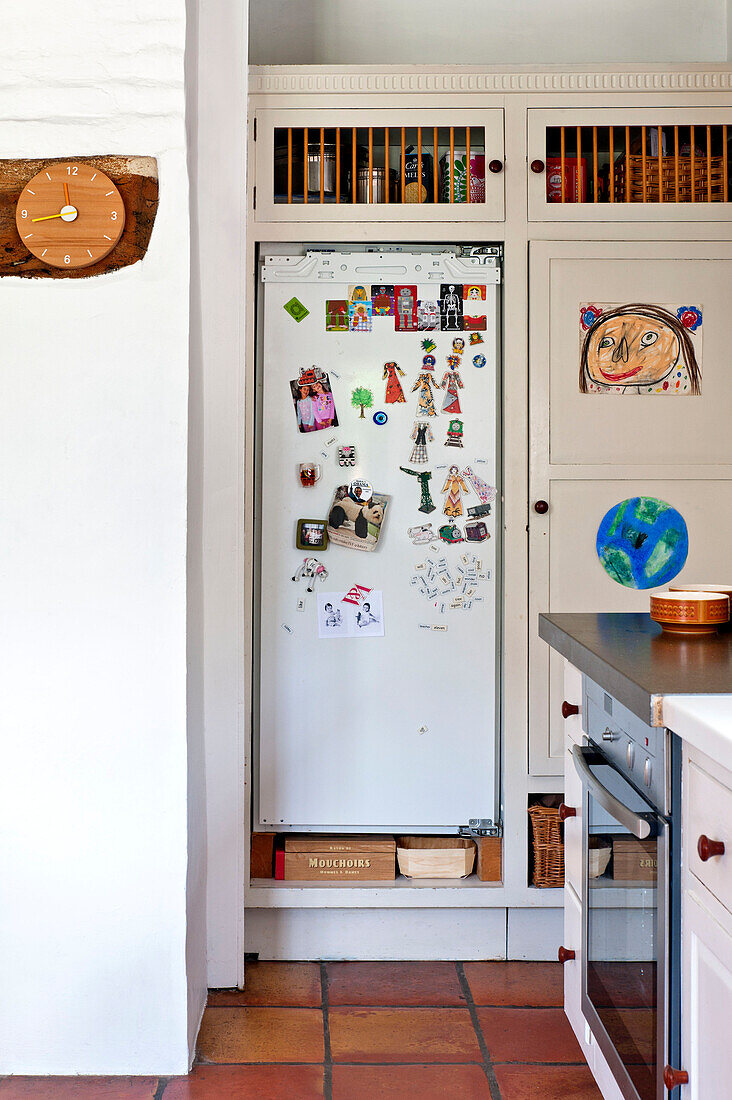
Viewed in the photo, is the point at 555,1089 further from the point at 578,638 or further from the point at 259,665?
the point at 259,665

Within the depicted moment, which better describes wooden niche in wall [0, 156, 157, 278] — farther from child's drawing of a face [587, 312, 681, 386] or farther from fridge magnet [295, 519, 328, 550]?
child's drawing of a face [587, 312, 681, 386]

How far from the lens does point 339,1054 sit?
201 centimetres

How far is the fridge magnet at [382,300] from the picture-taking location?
248cm

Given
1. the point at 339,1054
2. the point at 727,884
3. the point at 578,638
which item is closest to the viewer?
the point at 727,884

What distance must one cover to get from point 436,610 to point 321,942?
0.96 m

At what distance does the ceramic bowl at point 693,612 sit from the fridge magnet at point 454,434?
3.07 feet

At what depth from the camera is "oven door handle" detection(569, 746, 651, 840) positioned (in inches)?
48.4

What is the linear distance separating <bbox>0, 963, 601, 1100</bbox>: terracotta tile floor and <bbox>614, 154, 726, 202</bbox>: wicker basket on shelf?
2.11 metres

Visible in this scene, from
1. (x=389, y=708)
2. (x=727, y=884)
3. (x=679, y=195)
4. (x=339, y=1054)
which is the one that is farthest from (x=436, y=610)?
(x=727, y=884)

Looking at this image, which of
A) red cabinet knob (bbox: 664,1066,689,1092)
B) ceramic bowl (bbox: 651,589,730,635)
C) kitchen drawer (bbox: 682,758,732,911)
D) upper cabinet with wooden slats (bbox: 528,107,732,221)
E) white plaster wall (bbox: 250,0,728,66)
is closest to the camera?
kitchen drawer (bbox: 682,758,732,911)

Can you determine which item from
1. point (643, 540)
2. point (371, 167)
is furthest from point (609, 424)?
point (371, 167)

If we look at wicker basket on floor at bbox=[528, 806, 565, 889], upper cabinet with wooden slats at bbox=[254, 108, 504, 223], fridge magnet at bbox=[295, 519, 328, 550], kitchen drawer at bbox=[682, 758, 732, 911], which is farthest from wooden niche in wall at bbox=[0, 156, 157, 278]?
wicker basket on floor at bbox=[528, 806, 565, 889]

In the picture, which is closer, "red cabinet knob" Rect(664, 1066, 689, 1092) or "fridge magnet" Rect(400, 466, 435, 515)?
"red cabinet knob" Rect(664, 1066, 689, 1092)

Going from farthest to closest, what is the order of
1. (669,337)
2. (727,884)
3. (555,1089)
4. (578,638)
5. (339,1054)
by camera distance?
(669,337)
(339,1054)
(555,1089)
(578,638)
(727,884)
